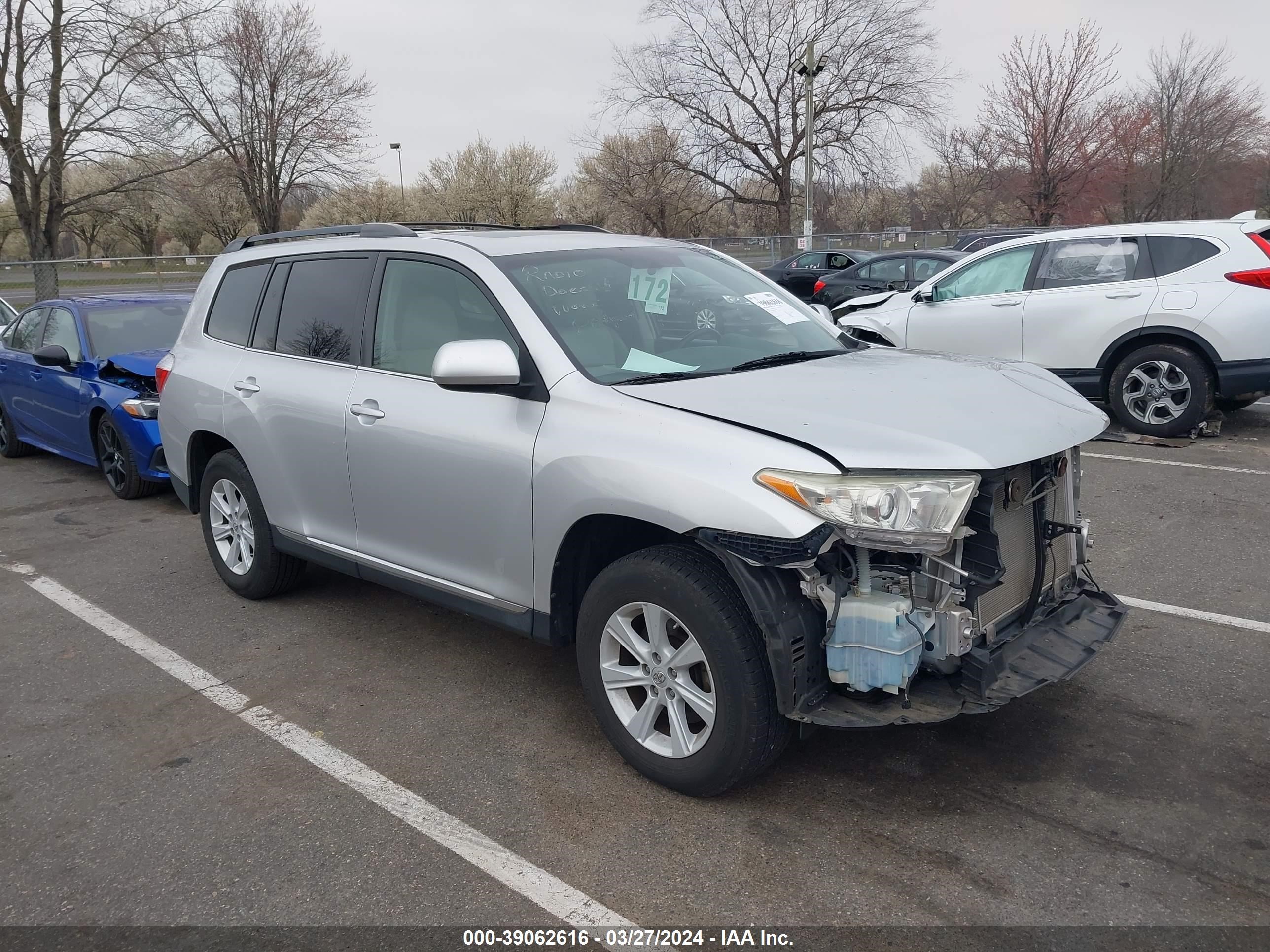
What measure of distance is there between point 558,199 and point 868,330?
4597 cm

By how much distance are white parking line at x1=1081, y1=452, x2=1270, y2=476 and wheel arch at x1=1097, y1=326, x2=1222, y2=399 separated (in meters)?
0.94

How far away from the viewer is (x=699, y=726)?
3.33m

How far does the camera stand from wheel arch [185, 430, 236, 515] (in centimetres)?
543

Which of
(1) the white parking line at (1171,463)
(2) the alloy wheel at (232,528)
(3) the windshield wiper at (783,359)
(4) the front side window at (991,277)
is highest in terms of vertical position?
(4) the front side window at (991,277)

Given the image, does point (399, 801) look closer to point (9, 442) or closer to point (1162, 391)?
point (1162, 391)

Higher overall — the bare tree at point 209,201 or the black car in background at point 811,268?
the bare tree at point 209,201

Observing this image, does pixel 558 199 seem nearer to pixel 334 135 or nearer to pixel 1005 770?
pixel 334 135

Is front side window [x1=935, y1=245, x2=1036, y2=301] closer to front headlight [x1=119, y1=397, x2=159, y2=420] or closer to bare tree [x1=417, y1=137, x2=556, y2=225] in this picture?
front headlight [x1=119, y1=397, x2=159, y2=420]

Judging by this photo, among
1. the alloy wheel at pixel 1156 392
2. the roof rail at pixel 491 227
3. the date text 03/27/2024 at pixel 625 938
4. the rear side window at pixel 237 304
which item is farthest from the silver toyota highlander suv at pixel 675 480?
the alloy wheel at pixel 1156 392

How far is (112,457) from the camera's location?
791 centimetres

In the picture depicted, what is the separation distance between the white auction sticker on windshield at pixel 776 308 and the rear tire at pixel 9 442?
821 centimetres

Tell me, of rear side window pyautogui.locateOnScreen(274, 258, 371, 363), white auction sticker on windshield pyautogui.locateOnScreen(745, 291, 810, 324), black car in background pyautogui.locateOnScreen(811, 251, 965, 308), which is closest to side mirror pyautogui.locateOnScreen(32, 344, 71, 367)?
rear side window pyautogui.locateOnScreen(274, 258, 371, 363)

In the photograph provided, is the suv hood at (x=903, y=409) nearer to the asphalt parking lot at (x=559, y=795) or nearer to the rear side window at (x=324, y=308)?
the asphalt parking lot at (x=559, y=795)

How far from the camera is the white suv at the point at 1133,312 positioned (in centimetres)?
798
